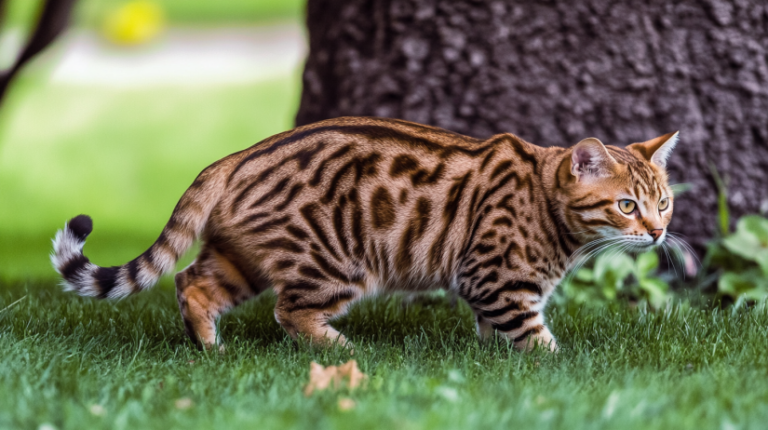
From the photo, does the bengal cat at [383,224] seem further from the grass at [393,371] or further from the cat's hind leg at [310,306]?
the grass at [393,371]

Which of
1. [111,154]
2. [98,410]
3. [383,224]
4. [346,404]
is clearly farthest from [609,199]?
[111,154]

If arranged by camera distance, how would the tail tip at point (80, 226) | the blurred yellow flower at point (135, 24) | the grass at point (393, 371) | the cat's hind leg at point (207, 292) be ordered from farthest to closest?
the blurred yellow flower at point (135, 24) < the cat's hind leg at point (207, 292) < the tail tip at point (80, 226) < the grass at point (393, 371)

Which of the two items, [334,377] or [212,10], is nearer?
[334,377]

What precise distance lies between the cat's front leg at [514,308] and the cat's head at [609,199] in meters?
0.37

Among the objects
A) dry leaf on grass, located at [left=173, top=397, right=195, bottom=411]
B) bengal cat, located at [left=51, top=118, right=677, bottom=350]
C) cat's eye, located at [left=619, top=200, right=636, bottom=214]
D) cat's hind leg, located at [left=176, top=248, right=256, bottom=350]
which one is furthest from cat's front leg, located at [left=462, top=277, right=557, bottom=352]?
dry leaf on grass, located at [left=173, top=397, right=195, bottom=411]

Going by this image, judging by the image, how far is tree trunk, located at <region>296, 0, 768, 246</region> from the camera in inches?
173

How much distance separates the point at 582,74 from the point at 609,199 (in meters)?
1.50

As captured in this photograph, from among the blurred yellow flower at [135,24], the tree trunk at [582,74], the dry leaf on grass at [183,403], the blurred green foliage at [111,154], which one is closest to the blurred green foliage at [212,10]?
the blurred yellow flower at [135,24]

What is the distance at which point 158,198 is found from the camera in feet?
30.1

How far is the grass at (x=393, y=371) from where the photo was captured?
212 cm

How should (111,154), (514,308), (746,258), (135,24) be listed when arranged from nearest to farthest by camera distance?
(514,308) → (746,258) → (111,154) → (135,24)

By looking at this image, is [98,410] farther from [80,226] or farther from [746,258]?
[746,258]

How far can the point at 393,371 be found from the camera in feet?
8.79

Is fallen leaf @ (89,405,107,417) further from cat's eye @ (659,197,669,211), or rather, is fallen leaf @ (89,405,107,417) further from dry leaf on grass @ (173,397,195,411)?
Answer: cat's eye @ (659,197,669,211)
